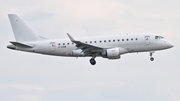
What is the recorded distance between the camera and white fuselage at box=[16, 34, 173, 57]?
8756 centimetres

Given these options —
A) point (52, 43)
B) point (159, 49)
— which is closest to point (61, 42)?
point (52, 43)

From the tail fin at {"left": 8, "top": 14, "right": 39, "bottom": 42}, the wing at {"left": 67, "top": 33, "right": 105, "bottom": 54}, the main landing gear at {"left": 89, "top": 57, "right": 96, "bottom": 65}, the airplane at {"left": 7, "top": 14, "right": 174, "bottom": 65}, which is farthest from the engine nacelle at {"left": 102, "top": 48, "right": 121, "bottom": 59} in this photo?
the tail fin at {"left": 8, "top": 14, "right": 39, "bottom": 42}

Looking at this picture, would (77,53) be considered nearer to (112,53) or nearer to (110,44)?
(110,44)

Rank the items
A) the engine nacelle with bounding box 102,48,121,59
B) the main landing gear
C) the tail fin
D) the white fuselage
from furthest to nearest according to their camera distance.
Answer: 1. the tail fin
2. the main landing gear
3. the white fuselage
4. the engine nacelle with bounding box 102,48,121,59

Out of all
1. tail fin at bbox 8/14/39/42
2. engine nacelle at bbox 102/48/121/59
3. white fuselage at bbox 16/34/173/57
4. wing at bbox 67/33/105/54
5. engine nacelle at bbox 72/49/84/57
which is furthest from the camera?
tail fin at bbox 8/14/39/42

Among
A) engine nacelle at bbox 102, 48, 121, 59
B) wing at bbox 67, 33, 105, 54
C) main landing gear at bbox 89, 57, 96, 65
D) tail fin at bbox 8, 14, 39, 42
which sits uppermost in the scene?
tail fin at bbox 8, 14, 39, 42

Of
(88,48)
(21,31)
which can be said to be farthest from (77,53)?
(21,31)

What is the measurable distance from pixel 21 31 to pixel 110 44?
15256mm

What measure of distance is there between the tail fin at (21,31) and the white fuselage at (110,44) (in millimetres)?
2153

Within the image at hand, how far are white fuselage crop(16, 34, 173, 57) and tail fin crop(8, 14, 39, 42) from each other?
215 centimetres

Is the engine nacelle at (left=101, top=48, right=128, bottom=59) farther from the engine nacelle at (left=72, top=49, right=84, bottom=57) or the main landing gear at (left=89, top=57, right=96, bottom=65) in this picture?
the engine nacelle at (left=72, top=49, right=84, bottom=57)

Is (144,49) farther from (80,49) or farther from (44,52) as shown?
(44,52)

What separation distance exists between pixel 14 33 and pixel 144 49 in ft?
69.2

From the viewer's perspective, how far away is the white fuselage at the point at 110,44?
87.6 meters
